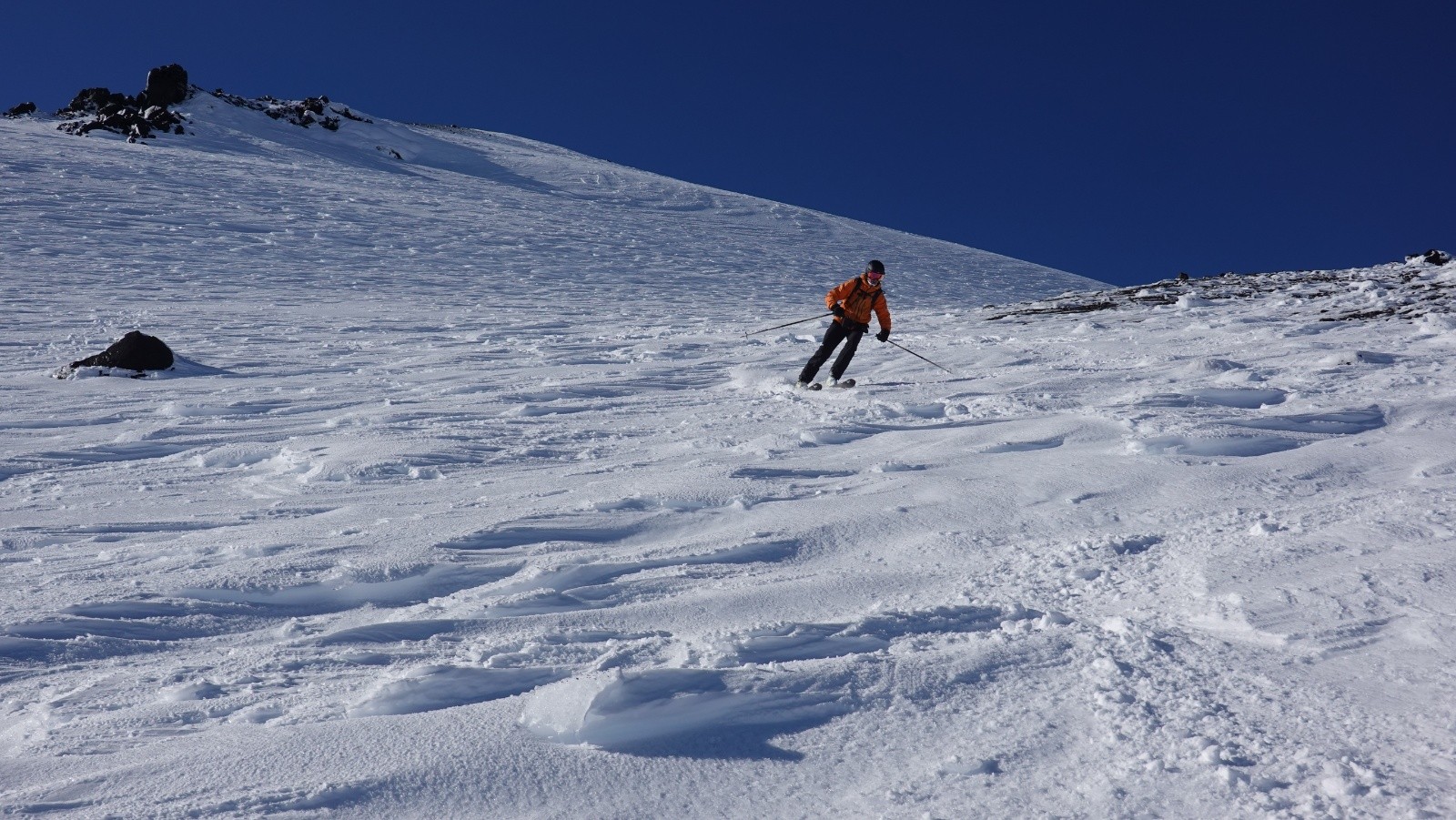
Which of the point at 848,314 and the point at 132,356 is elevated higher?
the point at 848,314

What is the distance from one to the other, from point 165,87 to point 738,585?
41455mm

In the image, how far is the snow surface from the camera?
7.82 feet

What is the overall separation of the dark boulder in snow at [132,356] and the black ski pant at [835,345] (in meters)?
6.62

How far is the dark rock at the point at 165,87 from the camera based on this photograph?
35.4m

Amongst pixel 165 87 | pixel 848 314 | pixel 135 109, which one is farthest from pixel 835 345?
pixel 165 87

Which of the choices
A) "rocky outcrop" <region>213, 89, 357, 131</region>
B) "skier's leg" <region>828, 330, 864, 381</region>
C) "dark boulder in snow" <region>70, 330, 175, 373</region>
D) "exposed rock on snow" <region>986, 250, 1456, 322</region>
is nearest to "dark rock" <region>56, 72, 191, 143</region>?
"rocky outcrop" <region>213, 89, 357, 131</region>

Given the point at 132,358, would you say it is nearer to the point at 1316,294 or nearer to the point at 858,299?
the point at 858,299

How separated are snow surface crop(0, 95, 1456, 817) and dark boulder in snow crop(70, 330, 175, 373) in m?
0.62

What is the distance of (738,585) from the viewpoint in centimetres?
377

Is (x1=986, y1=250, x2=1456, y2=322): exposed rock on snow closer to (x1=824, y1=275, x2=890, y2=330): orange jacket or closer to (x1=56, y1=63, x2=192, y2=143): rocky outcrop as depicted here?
(x1=824, y1=275, x2=890, y2=330): orange jacket

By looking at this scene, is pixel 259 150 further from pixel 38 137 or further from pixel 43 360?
pixel 43 360

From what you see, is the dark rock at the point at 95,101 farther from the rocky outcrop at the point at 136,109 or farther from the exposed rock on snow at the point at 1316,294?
the exposed rock on snow at the point at 1316,294

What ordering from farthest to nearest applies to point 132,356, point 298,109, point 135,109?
point 298,109, point 135,109, point 132,356

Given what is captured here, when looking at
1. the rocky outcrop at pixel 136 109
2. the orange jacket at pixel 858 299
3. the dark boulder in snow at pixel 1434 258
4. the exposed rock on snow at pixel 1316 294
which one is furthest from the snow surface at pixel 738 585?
the rocky outcrop at pixel 136 109
